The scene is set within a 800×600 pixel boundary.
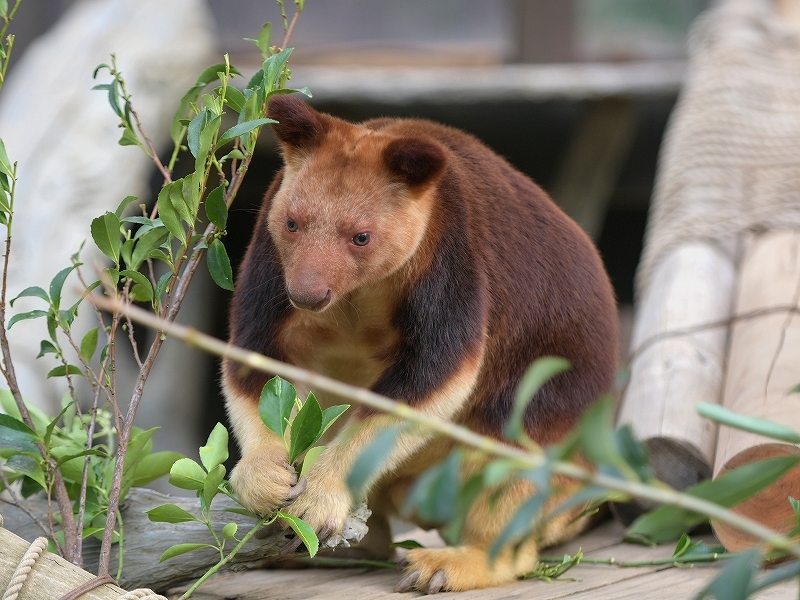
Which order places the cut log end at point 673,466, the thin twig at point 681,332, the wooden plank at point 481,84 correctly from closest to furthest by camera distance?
the cut log end at point 673,466 < the thin twig at point 681,332 < the wooden plank at point 481,84

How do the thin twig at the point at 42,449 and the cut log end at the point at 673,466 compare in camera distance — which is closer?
the thin twig at the point at 42,449

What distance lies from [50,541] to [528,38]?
21.6ft

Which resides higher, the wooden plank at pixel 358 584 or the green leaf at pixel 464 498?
the green leaf at pixel 464 498

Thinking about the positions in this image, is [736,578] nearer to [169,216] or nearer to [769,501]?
[169,216]

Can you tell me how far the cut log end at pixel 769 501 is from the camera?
105 inches

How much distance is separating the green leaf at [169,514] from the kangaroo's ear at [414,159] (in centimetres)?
108

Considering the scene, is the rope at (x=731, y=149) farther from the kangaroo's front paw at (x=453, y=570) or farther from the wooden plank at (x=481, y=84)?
the kangaroo's front paw at (x=453, y=570)

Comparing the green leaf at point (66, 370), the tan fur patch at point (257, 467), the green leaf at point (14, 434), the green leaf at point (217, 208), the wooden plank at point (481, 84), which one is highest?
the wooden plank at point (481, 84)

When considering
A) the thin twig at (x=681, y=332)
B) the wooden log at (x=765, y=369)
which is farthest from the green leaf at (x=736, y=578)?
the thin twig at (x=681, y=332)

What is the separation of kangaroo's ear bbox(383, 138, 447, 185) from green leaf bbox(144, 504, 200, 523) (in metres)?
1.08

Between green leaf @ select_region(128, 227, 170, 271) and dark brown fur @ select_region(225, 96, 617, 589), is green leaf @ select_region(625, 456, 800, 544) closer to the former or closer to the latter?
dark brown fur @ select_region(225, 96, 617, 589)

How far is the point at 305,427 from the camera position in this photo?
7.43 feet

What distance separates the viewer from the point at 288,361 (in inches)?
109

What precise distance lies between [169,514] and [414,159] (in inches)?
44.8
